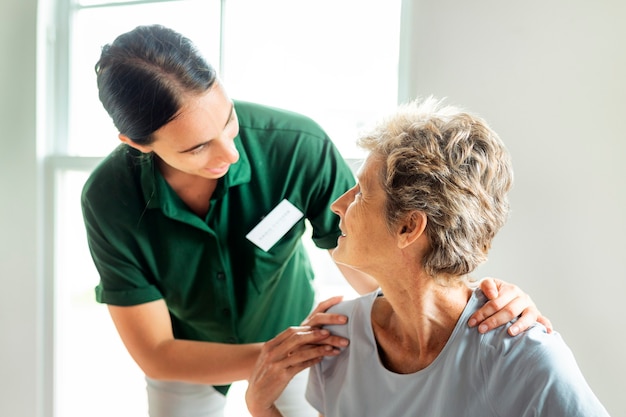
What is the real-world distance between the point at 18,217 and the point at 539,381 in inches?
82.3

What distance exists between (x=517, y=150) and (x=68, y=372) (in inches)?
82.0

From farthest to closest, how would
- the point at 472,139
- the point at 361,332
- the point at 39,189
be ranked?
the point at 39,189
the point at 361,332
the point at 472,139

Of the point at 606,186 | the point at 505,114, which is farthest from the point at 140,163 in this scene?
the point at 606,186

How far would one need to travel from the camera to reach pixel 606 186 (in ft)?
5.14

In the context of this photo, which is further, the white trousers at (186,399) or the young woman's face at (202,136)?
the white trousers at (186,399)

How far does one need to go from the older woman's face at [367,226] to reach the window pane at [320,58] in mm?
791

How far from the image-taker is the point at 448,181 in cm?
117

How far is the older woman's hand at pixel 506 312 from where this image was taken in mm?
1182

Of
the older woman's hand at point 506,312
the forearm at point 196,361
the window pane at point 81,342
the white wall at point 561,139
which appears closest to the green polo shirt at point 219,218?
the forearm at point 196,361

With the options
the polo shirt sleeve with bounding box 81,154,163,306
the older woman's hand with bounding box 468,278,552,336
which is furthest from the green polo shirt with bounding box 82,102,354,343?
the older woman's hand with bounding box 468,278,552,336

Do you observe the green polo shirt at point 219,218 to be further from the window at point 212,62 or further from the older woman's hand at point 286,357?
the window at point 212,62

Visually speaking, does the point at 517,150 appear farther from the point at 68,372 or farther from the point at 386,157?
the point at 68,372

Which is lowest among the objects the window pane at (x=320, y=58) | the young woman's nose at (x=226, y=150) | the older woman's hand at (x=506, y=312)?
the older woman's hand at (x=506, y=312)

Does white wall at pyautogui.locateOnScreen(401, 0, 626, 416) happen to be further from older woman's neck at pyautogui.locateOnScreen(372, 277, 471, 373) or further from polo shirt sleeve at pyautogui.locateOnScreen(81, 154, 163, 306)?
polo shirt sleeve at pyautogui.locateOnScreen(81, 154, 163, 306)
